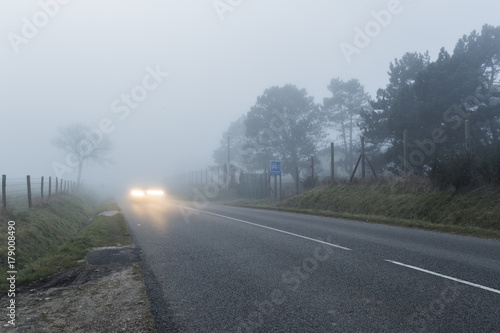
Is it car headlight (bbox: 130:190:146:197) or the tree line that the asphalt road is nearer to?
the tree line

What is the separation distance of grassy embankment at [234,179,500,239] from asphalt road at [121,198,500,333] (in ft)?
8.21

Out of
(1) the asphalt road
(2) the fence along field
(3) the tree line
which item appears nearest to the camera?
(1) the asphalt road

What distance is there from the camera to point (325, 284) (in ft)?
17.2

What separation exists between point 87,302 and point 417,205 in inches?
502

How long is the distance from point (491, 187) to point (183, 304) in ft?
39.5

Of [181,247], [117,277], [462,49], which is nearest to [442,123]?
[462,49]

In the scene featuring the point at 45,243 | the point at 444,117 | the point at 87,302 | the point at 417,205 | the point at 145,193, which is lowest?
the point at 45,243

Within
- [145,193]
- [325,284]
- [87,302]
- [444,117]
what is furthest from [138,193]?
[325,284]

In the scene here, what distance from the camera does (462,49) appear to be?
27.6m

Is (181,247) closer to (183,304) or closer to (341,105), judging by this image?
(183,304)

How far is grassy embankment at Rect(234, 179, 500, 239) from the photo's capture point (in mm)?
11116

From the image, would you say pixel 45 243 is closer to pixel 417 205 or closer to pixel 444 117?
pixel 417 205

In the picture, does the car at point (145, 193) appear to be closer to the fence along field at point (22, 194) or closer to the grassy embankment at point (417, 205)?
the fence along field at point (22, 194)

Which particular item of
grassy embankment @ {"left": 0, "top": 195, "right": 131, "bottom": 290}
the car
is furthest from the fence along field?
the car
